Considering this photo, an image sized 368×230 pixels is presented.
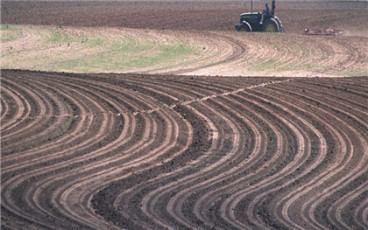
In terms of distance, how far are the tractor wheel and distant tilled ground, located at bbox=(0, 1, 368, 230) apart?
7.50m

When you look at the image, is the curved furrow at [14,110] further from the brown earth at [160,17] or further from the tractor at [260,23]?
the brown earth at [160,17]

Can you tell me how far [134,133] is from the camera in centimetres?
1398

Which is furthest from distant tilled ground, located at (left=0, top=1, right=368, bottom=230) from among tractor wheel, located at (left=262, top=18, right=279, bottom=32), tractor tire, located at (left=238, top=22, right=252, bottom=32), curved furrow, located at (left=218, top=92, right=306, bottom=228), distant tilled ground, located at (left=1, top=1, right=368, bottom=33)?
distant tilled ground, located at (left=1, top=1, right=368, bottom=33)

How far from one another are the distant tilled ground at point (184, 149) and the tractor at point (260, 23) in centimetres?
758

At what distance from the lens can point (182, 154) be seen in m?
12.8

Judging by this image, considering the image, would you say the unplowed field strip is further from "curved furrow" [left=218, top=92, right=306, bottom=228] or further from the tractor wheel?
the tractor wheel

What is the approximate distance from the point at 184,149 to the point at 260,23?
789 inches

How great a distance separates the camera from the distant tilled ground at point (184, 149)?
31.9ft

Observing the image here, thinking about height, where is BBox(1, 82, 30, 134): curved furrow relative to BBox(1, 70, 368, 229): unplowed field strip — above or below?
above

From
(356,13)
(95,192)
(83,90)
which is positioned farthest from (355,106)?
(356,13)

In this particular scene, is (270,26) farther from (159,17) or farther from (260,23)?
(159,17)

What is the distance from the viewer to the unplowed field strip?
A: 380 inches

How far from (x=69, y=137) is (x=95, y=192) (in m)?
3.18

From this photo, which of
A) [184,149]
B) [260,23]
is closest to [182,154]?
[184,149]
